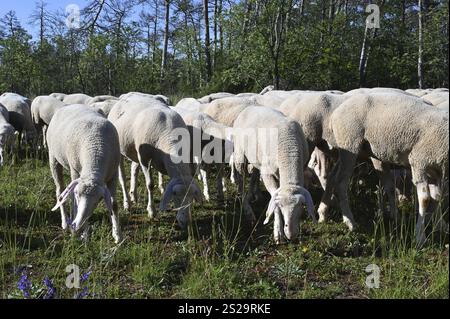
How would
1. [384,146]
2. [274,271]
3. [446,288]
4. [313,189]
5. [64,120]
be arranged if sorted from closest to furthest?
1. [446,288]
2. [274,271]
3. [384,146]
4. [64,120]
5. [313,189]

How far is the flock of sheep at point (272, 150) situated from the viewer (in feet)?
15.3

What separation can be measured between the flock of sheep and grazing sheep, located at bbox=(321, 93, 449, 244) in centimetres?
1

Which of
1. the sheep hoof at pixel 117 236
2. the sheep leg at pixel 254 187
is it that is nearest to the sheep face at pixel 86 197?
the sheep hoof at pixel 117 236

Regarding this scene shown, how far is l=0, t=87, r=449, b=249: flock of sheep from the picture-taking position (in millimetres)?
4652

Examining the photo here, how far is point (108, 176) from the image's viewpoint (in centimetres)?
515

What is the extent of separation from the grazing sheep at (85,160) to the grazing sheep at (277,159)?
5.62 ft

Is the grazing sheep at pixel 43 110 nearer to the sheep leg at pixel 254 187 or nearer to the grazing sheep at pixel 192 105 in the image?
the grazing sheep at pixel 192 105

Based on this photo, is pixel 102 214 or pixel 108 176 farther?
pixel 102 214

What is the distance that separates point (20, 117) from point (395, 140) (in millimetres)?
9474

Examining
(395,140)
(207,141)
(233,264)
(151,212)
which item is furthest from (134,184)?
(395,140)

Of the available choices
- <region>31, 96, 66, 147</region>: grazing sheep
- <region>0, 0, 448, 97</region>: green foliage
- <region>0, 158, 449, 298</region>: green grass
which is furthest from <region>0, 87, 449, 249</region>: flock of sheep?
<region>0, 0, 448, 97</region>: green foliage
